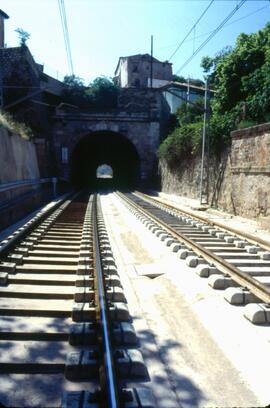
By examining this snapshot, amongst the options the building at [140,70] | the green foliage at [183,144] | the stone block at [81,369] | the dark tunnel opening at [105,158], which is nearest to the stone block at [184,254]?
the stone block at [81,369]

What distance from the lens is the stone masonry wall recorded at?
444 inches

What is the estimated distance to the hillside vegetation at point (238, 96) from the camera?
14727mm

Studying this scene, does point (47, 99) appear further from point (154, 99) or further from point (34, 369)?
point (34, 369)

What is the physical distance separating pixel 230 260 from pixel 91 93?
118ft

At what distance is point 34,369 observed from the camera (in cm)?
295

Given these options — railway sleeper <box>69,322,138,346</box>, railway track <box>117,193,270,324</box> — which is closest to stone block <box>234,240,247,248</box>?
railway track <box>117,193,270,324</box>

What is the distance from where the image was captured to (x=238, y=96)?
18.0m

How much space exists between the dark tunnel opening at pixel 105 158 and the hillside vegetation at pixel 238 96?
13189mm

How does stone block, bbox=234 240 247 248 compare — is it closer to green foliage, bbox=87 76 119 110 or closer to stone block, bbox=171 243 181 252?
stone block, bbox=171 243 181 252

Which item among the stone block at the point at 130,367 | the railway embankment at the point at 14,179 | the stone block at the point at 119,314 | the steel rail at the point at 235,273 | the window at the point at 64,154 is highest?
the window at the point at 64,154

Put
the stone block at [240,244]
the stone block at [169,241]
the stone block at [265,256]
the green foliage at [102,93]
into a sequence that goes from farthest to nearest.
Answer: the green foliage at [102,93], the stone block at [169,241], the stone block at [240,244], the stone block at [265,256]

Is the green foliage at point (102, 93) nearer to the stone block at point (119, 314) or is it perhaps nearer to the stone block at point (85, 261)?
the stone block at point (85, 261)

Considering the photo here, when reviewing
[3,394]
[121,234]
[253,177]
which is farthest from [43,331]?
[253,177]

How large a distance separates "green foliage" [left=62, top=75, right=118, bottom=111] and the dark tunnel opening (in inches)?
143
